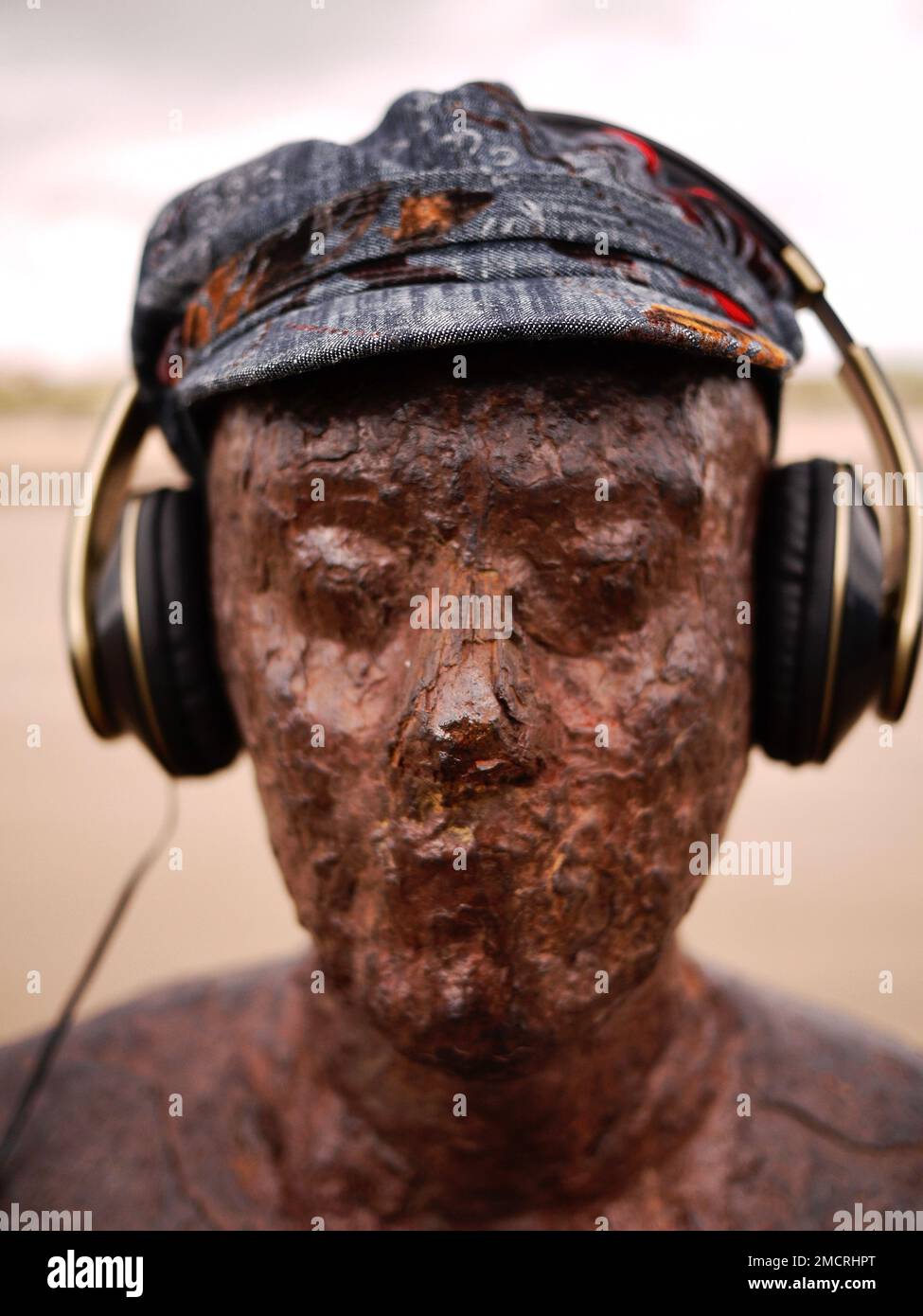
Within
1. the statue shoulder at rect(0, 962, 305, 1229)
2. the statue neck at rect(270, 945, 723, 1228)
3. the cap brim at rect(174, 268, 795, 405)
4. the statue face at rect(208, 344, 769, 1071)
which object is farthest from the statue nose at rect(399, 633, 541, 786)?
the statue shoulder at rect(0, 962, 305, 1229)

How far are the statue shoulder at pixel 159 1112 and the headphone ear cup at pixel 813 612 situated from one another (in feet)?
2.56

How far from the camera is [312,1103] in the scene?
4.39ft

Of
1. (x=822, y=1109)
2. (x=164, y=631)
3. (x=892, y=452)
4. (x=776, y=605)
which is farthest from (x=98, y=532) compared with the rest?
(x=822, y=1109)

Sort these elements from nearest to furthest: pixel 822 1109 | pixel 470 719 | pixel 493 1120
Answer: pixel 470 719, pixel 493 1120, pixel 822 1109

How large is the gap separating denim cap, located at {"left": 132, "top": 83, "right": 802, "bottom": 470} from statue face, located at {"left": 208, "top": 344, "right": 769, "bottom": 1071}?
0.05 m

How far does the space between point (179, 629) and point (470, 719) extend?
42cm

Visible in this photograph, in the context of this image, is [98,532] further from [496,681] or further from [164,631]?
[496,681]

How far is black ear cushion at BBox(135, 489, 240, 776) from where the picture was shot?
1.13m

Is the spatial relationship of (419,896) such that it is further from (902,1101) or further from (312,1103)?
(902,1101)

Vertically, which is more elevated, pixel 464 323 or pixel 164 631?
pixel 464 323

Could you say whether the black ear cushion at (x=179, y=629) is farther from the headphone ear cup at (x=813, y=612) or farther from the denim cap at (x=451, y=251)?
the headphone ear cup at (x=813, y=612)

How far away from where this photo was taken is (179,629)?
1138 mm
